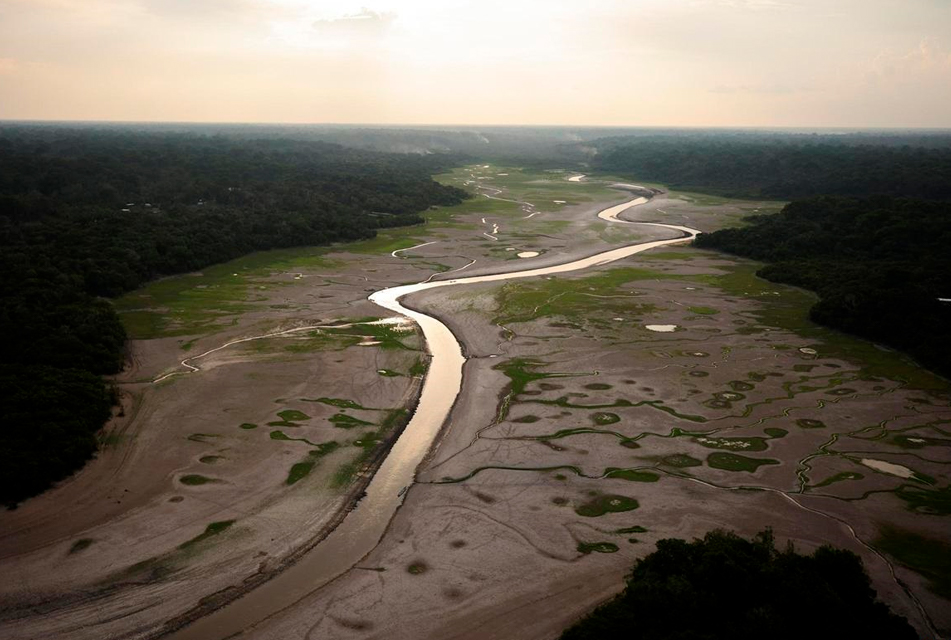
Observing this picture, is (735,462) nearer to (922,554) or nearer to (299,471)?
(922,554)

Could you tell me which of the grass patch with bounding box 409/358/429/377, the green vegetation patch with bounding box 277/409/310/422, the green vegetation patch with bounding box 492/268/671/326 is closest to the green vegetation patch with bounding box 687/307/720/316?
the green vegetation patch with bounding box 492/268/671/326

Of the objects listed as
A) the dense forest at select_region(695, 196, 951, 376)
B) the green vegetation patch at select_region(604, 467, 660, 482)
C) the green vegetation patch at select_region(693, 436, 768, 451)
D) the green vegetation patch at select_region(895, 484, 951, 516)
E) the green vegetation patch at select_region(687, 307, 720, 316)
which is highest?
A: the dense forest at select_region(695, 196, 951, 376)

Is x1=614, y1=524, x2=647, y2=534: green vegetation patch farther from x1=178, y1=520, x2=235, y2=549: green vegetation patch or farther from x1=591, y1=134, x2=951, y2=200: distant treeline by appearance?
x1=591, y1=134, x2=951, y2=200: distant treeline

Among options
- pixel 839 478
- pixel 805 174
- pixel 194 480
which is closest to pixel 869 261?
pixel 839 478

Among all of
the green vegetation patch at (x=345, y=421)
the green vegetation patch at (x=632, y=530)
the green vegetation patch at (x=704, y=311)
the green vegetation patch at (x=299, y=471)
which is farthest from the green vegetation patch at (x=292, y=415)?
the green vegetation patch at (x=704, y=311)

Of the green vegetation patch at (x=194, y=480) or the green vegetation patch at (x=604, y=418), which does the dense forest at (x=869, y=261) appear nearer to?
the green vegetation patch at (x=604, y=418)

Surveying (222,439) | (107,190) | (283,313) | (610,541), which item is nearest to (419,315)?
(283,313)

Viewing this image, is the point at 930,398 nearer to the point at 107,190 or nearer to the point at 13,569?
the point at 13,569
